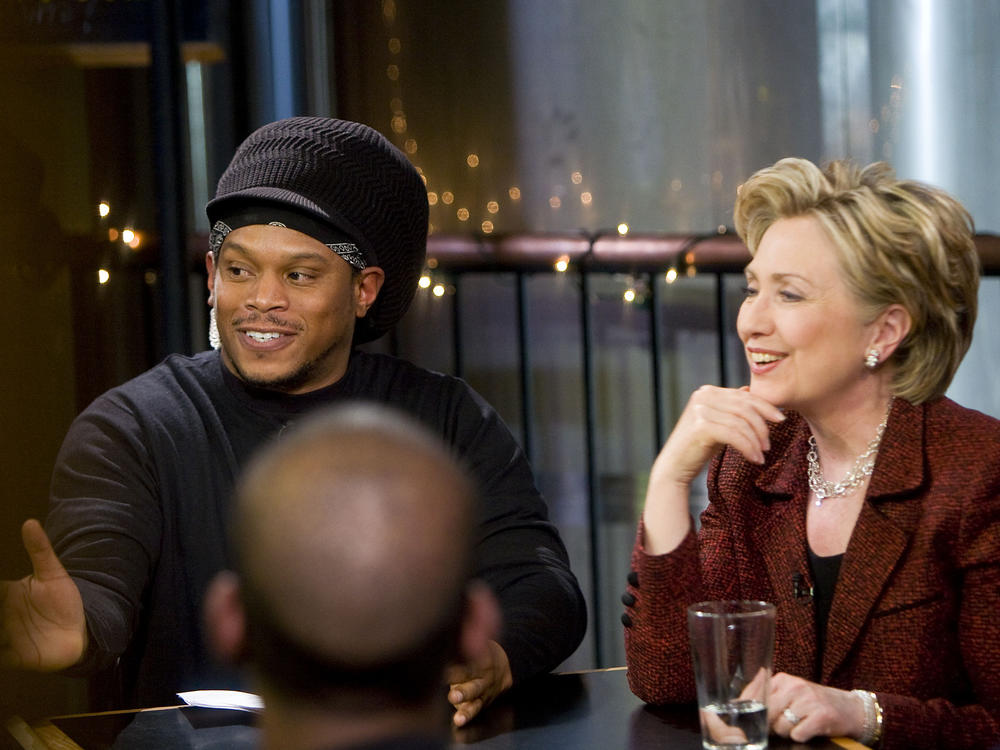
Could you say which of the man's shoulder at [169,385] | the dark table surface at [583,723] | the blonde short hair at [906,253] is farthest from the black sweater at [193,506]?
the blonde short hair at [906,253]

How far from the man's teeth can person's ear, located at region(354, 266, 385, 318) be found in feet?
0.43

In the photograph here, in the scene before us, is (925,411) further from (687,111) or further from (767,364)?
(687,111)

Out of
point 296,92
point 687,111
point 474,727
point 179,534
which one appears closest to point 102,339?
point 179,534

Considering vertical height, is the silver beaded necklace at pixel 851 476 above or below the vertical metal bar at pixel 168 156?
below

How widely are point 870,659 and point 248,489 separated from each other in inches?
38.4

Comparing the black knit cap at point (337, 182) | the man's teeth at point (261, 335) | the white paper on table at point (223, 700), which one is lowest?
the white paper on table at point (223, 700)

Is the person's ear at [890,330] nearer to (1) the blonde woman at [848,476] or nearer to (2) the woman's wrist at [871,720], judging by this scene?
(1) the blonde woman at [848,476]

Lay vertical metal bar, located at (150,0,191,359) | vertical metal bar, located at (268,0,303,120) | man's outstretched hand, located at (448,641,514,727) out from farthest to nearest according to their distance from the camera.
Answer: vertical metal bar, located at (268,0,303,120) → vertical metal bar, located at (150,0,191,359) → man's outstretched hand, located at (448,641,514,727)

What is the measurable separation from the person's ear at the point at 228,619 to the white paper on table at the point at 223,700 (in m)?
0.65

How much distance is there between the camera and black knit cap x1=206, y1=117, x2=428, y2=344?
1463 mm

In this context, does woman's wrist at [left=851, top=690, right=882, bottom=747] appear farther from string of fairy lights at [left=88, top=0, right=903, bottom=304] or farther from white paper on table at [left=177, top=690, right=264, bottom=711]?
string of fairy lights at [left=88, top=0, right=903, bottom=304]

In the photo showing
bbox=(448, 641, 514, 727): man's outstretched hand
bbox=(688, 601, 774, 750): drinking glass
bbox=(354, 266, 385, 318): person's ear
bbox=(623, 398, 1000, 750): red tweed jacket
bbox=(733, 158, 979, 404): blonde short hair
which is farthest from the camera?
bbox=(354, 266, 385, 318): person's ear

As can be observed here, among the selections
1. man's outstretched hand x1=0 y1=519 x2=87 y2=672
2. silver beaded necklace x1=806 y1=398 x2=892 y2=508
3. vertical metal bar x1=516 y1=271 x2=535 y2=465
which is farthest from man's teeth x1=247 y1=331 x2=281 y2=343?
vertical metal bar x1=516 y1=271 x2=535 y2=465

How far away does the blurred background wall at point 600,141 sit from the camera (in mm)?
2545
